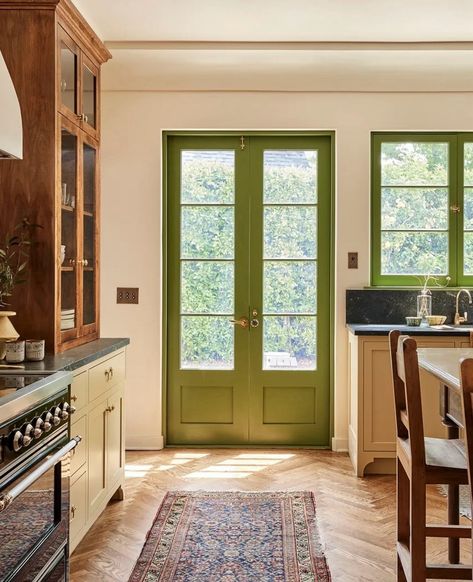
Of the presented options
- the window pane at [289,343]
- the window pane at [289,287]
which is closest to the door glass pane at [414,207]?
the window pane at [289,287]

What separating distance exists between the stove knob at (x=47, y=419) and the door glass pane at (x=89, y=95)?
1787 mm

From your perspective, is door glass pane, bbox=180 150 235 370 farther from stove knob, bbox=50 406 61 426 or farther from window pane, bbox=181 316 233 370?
stove knob, bbox=50 406 61 426

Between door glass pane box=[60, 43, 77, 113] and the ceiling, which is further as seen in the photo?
the ceiling

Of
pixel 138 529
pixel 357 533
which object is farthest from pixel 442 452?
pixel 138 529

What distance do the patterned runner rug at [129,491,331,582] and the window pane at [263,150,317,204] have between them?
6.90 feet

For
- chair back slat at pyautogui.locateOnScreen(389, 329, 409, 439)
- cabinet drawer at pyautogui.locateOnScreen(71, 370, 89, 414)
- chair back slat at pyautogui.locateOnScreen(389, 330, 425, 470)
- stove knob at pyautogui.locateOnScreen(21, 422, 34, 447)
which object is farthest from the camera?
cabinet drawer at pyautogui.locateOnScreen(71, 370, 89, 414)

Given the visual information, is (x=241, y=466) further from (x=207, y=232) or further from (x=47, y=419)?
(x=47, y=419)

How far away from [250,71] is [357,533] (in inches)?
119

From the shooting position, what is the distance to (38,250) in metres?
2.87

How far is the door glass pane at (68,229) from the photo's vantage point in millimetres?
3018

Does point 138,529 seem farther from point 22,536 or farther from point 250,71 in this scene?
point 250,71

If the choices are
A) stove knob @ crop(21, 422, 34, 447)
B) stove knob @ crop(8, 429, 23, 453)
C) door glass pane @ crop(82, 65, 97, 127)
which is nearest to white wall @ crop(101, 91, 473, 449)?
door glass pane @ crop(82, 65, 97, 127)

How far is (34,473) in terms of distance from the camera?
1.91 metres

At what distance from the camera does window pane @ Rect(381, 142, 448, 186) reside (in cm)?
452
